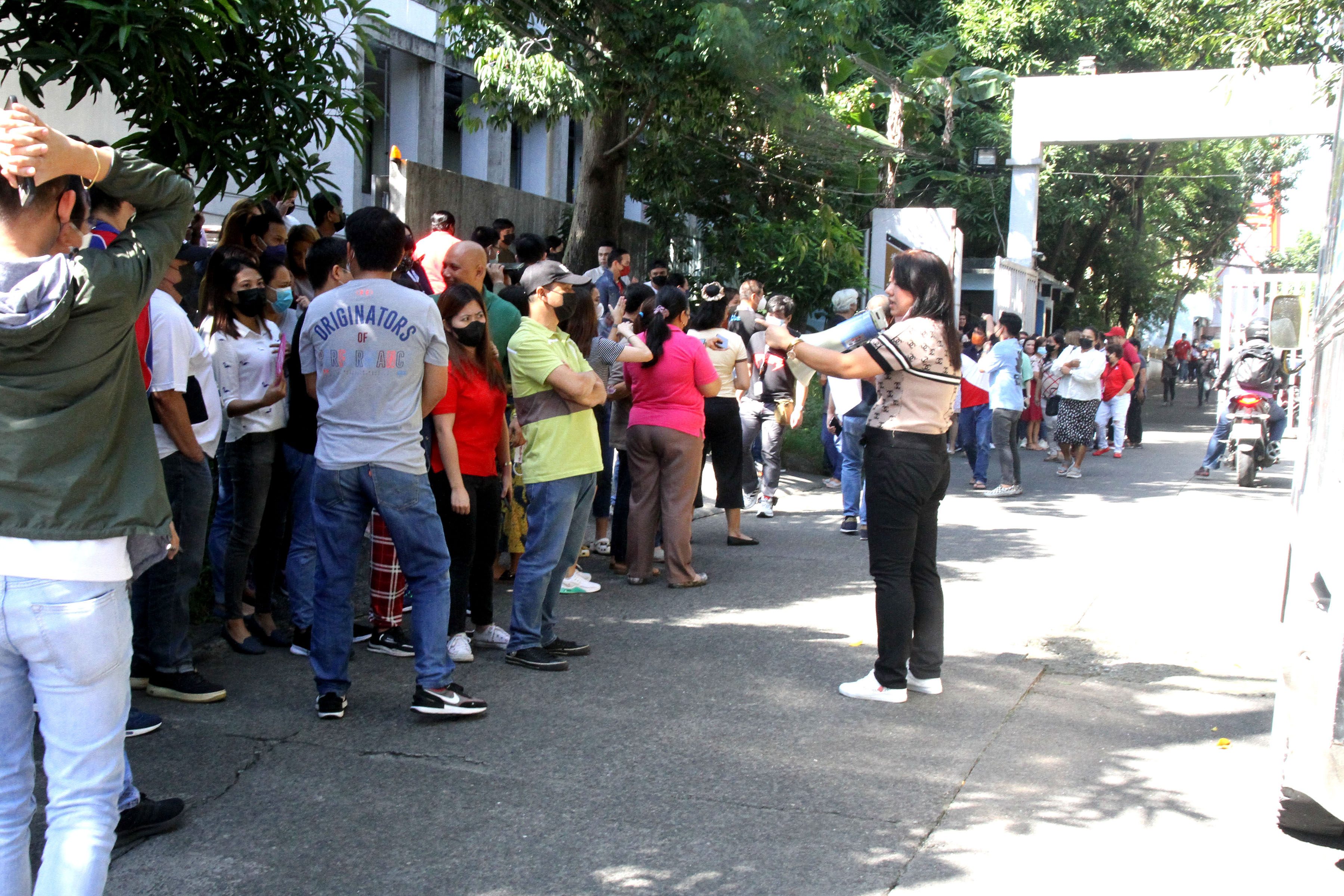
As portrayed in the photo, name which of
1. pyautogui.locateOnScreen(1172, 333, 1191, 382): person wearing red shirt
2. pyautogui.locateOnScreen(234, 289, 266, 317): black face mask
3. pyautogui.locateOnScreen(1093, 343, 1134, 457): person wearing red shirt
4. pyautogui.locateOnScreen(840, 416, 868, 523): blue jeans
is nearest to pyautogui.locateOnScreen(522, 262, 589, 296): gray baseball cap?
pyautogui.locateOnScreen(234, 289, 266, 317): black face mask

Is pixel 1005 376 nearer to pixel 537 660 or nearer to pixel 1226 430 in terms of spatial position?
pixel 1226 430

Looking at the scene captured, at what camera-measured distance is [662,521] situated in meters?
7.58

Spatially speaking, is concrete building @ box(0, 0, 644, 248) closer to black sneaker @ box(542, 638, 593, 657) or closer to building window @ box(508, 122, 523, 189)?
building window @ box(508, 122, 523, 189)

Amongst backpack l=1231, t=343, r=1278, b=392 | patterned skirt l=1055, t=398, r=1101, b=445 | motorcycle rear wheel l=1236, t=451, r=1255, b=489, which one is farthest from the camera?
patterned skirt l=1055, t=398, r=1101, b=445

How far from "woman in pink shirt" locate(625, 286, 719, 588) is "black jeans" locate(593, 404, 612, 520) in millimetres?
318

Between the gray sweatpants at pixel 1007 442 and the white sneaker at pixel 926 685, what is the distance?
293 inches

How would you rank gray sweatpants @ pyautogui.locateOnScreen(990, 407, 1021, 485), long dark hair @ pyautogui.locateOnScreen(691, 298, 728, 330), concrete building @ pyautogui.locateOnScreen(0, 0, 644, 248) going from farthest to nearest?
concrete building @ pyautogui.locateOnScreen(0, 0, 644, 248) < gray sweatpants @ pyautogui.locateOnScreen(990, 407, 1021, 485) < long dark hair @ pyautogui.locateOnScreen(691, 298, 728, 330)

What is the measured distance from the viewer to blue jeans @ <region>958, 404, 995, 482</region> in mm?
12773

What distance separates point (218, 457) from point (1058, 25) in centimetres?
2339

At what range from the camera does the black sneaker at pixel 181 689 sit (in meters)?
4.90

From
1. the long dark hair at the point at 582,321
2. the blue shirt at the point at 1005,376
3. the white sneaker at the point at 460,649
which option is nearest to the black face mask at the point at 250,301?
the long dark hair at the point at 582,321

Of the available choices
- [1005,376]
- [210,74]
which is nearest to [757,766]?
[210,74]

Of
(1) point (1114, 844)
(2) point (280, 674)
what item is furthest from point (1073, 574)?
(2) point (280, 674)

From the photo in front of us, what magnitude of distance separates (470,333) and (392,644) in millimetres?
1554
